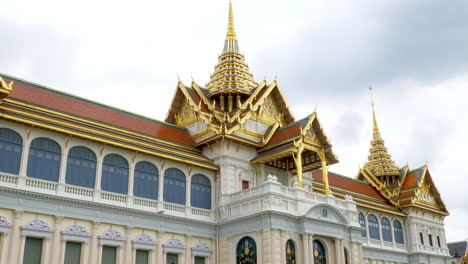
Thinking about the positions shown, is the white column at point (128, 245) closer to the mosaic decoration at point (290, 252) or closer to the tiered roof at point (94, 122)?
the tiered roof at point (94, 122)

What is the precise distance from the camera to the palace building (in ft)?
87.6

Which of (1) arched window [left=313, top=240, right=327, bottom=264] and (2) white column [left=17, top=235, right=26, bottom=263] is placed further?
(1) arched window [left=313, top=240, right=327, bottom=264]

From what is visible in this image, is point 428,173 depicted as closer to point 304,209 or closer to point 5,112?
point 304,209

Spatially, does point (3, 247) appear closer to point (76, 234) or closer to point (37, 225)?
point (37, 225)

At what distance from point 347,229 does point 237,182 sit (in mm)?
8140

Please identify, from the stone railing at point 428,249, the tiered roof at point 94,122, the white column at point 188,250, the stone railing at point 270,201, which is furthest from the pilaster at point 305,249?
the stone railing at point 428,249

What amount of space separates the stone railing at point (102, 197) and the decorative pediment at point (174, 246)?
1640mm

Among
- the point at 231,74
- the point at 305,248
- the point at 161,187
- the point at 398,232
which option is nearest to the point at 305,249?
the point at 305,248

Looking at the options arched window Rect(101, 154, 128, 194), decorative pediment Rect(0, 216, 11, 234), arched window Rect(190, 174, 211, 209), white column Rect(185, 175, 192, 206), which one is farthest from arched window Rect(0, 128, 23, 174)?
arched window Rect(190, 174, 211, 209)

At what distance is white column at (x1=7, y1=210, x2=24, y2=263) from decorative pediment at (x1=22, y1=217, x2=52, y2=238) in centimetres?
35

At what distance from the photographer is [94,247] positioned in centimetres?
2798

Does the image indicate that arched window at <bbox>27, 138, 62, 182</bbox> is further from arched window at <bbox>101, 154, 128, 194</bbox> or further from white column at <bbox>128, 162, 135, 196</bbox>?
white column at <bbox>128, 162, 135, 196</bbox>

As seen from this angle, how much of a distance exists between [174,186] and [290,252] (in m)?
8.36

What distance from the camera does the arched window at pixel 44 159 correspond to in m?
27.1
